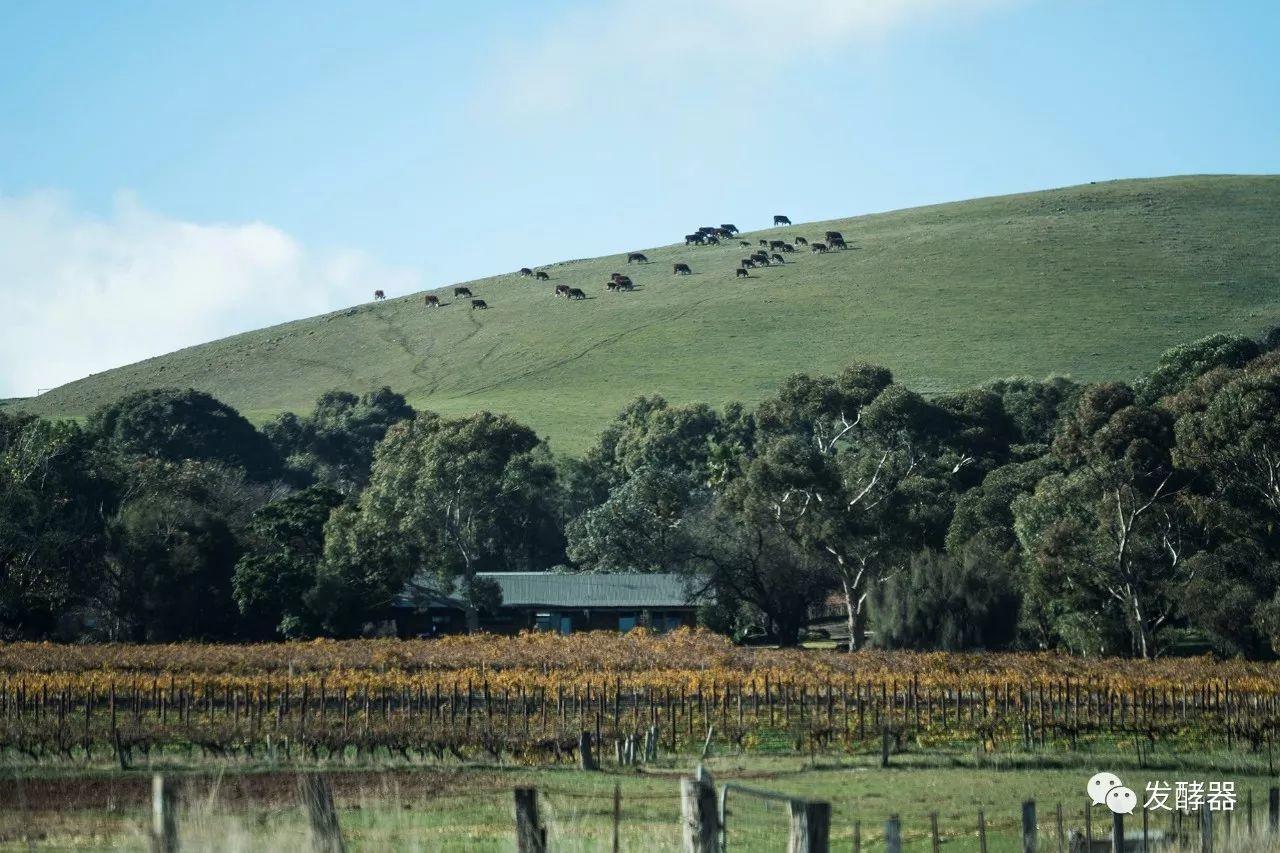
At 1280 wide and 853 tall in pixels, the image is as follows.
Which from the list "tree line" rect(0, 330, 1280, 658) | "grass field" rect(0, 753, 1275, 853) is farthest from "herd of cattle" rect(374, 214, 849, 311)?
"grass field" rect(0, 753, 1275, 853)

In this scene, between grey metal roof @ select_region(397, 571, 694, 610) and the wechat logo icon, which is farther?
grey metal roof @ select_region(397, 571, 694, 610)

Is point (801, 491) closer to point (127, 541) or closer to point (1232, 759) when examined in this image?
point (127, 541)

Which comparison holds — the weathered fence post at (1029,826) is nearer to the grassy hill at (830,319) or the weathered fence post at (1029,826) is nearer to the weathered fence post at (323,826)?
the weathered fence post at (323,826)

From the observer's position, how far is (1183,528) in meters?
56.0

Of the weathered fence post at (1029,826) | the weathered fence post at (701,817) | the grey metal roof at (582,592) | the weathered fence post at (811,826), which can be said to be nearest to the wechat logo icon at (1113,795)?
the weathered fence post at (1029,826)

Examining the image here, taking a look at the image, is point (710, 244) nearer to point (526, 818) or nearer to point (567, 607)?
point (567, 607)

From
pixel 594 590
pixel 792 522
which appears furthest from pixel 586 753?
pixel 594 590

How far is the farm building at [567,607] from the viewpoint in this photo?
73.1 metres

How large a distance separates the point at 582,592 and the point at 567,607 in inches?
48.4

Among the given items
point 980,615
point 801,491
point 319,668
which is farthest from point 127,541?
point 980,615

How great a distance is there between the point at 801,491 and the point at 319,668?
25135 mm

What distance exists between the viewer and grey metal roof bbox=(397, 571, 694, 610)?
73.1m

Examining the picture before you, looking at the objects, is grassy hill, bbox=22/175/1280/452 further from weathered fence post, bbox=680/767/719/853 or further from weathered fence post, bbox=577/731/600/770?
weathered fence post, bbox=680/767/719/853

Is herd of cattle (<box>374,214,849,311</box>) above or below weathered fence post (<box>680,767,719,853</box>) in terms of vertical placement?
above
